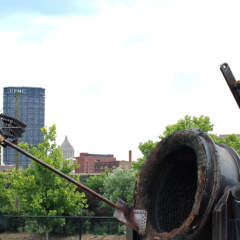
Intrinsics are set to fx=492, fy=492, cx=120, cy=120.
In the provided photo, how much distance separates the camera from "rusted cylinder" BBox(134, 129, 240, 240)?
606cm

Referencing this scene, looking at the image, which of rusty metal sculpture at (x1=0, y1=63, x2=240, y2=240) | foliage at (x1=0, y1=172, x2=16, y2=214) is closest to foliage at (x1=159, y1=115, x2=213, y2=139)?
foliage at (x1=0, y1=172, x2=16, y2=214)

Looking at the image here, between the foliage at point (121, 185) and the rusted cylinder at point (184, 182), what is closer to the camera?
the rusted cylinder at point (184, 182)

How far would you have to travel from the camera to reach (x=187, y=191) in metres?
7.08

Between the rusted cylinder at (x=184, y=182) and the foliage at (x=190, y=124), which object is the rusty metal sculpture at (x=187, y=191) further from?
the foliage at (x=190, y=124)

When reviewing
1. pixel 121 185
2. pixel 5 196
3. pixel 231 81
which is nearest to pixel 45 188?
pixel 5 196

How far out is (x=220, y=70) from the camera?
22.0 ft

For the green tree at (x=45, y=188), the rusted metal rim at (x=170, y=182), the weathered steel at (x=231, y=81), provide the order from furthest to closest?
1. the green tree at (x=45, y=188)
2. the rusted metal rim at (x=170, y=182)
3. the weathered steel at (x=231, y=81)

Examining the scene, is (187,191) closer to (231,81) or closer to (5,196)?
(231,81)

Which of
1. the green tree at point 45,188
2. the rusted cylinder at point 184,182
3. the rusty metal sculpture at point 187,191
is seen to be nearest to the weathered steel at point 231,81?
the rusty metal sculpture at point 187,191

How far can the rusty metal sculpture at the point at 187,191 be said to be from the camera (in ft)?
19.7

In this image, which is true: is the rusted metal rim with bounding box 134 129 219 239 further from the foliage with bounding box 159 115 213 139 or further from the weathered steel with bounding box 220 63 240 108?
the foliage with bounding box 159 115 213 139

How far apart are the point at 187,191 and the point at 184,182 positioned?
0.52ft

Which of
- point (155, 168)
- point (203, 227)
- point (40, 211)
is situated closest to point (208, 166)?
point (203, 227)

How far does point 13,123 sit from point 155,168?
2.46 m
